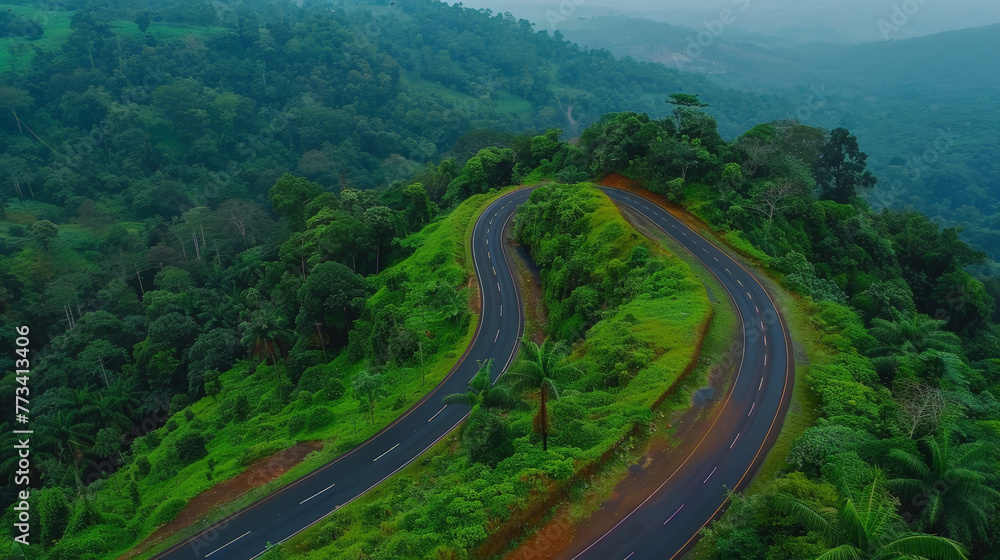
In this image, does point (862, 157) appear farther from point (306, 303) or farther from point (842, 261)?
point (306, 303)

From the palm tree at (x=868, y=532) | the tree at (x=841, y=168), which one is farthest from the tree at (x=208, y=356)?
the tree at (x=841, y=168)

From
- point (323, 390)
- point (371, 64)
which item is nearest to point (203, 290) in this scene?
point (323, 390)

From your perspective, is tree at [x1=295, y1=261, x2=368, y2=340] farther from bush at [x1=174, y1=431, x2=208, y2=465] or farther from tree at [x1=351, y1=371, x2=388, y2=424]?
tree at [x1=351, y1=371, x2=388, y2=424]

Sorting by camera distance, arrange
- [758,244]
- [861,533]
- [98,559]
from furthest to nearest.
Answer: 1. [758,244]
2. [98,559]
3. [861,533]

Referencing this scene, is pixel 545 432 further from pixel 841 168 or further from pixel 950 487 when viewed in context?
pixel 841 168

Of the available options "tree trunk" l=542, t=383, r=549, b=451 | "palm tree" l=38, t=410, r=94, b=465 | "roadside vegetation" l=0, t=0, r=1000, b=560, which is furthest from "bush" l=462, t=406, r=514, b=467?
"palm tree" l=38, t=410, r=94, b=465

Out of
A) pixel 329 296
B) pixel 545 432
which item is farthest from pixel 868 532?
pixel 329 296

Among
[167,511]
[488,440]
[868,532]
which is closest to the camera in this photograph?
[868,532]
